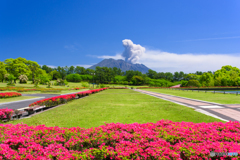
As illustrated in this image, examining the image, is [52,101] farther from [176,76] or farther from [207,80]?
[176,76]

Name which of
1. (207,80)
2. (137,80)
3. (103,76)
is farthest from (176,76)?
(103,76)

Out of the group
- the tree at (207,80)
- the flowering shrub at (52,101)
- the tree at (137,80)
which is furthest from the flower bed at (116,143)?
the tree at (137,80)

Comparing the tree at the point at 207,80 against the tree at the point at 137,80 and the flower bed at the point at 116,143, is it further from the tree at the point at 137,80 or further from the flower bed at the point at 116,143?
the flower bed at the point at 116,143

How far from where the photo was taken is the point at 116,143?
2.88 m

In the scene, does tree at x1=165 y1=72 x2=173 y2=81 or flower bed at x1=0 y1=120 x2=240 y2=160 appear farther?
tree at x1=165 y1=72 x2=173 y2=81

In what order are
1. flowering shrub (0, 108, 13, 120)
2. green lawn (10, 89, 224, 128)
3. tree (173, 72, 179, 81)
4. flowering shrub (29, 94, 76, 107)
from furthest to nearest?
tree (173, 72, 179, 81) → flowering shrub (29, 94, 76, 107) → flowering shrub (0, 108, 13, 120) → green lawn (10, 89, 224, 128)

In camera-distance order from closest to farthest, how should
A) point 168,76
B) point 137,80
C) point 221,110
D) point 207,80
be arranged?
point 221,110
point 207,80
point 137,80
point 168,76

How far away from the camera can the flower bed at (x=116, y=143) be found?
8.04 ft

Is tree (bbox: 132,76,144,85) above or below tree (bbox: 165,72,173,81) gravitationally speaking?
below

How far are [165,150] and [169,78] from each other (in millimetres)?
110539

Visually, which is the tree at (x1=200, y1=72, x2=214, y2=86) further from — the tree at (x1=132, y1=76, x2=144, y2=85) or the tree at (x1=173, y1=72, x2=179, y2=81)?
the tree at (x1=173, y1=72, x2=179, y2=81)

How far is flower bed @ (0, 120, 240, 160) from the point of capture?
2451 millimetres

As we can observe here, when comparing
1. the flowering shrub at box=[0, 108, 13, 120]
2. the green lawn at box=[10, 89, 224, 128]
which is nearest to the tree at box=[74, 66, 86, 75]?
the green lawn at box=[10, 89, 224, 128]

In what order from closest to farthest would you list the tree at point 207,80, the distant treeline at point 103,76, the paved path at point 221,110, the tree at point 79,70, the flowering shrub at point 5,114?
the flowering shrub at point 5,114 → the paved path at point 221,110 → the distant treeline at point 103,76 → the tree at point 207,80 → the tree at point 79,70
